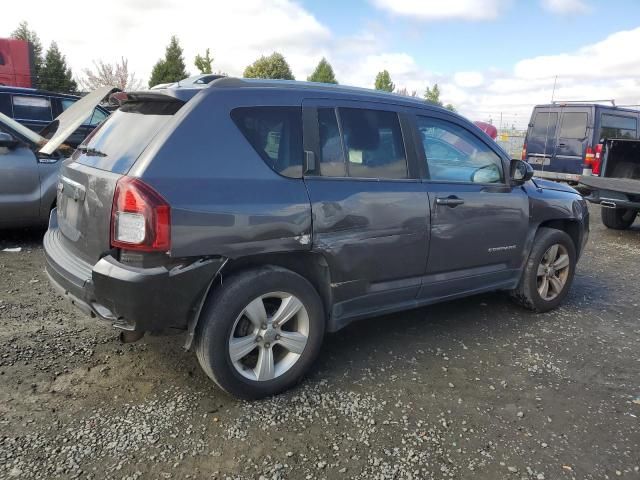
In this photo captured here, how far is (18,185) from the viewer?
548cm

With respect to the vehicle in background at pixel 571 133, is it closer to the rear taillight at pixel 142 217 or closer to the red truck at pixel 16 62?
the rear taillight at pixel 142 217

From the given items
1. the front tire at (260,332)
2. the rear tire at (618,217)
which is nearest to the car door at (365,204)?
the front tire at (260,332)

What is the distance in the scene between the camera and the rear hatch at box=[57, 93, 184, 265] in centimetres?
258

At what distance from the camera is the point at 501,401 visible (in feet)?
9.73

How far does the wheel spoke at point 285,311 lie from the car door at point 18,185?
13.5 feet

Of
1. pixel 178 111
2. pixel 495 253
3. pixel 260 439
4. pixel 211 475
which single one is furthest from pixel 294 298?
pixel 495 253

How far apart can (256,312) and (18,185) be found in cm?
417

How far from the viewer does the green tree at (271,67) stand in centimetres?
2525

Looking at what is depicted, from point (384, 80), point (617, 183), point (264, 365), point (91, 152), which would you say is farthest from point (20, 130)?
point (384, 80)

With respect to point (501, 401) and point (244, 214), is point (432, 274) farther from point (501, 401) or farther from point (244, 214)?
point (244, 214)

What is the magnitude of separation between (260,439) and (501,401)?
57.4 inches

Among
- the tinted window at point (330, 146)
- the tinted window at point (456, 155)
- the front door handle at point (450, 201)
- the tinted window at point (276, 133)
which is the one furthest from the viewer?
the tinted window at point (456, 155)

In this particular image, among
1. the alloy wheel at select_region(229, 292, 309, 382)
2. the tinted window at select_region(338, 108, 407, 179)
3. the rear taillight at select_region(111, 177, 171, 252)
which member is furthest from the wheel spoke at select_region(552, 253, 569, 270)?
the rear taillight at select_region(111, 177, 171, 252)

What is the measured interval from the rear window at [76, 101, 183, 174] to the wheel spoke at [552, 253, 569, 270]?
138 inches
